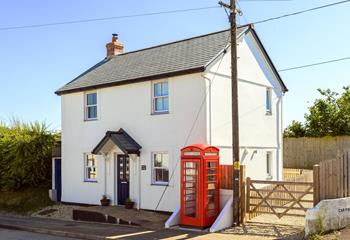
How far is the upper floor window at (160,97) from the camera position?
17281 millimetres

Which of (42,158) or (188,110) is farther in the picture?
(42,158)

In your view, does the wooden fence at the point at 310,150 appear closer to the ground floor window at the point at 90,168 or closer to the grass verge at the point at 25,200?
the ground floor window at the point at 90,168

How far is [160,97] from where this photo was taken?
687 inches

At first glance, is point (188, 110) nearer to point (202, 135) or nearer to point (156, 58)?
point (202, 135)

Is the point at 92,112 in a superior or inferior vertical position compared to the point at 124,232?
superior

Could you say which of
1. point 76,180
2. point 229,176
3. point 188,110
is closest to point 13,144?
point 76,180

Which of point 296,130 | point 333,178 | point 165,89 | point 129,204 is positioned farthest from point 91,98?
point 296,130

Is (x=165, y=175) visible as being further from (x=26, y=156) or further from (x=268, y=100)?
(x=26, y=156)

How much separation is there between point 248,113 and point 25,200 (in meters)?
12.1

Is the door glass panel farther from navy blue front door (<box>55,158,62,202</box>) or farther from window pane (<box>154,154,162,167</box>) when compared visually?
navy blue front door (<box>55,158,62,202</box>)

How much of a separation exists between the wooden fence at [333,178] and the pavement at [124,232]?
147 centimetres

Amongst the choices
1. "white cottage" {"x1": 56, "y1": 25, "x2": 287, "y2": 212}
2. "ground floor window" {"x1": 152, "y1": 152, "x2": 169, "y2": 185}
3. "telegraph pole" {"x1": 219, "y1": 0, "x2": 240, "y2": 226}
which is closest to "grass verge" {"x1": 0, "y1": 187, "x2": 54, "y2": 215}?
"white cottage" {"x1": 56, "y1": 25, "x2": 287, "y2": 212}

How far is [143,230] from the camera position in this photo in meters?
14.2

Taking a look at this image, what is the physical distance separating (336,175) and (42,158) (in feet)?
50.1
